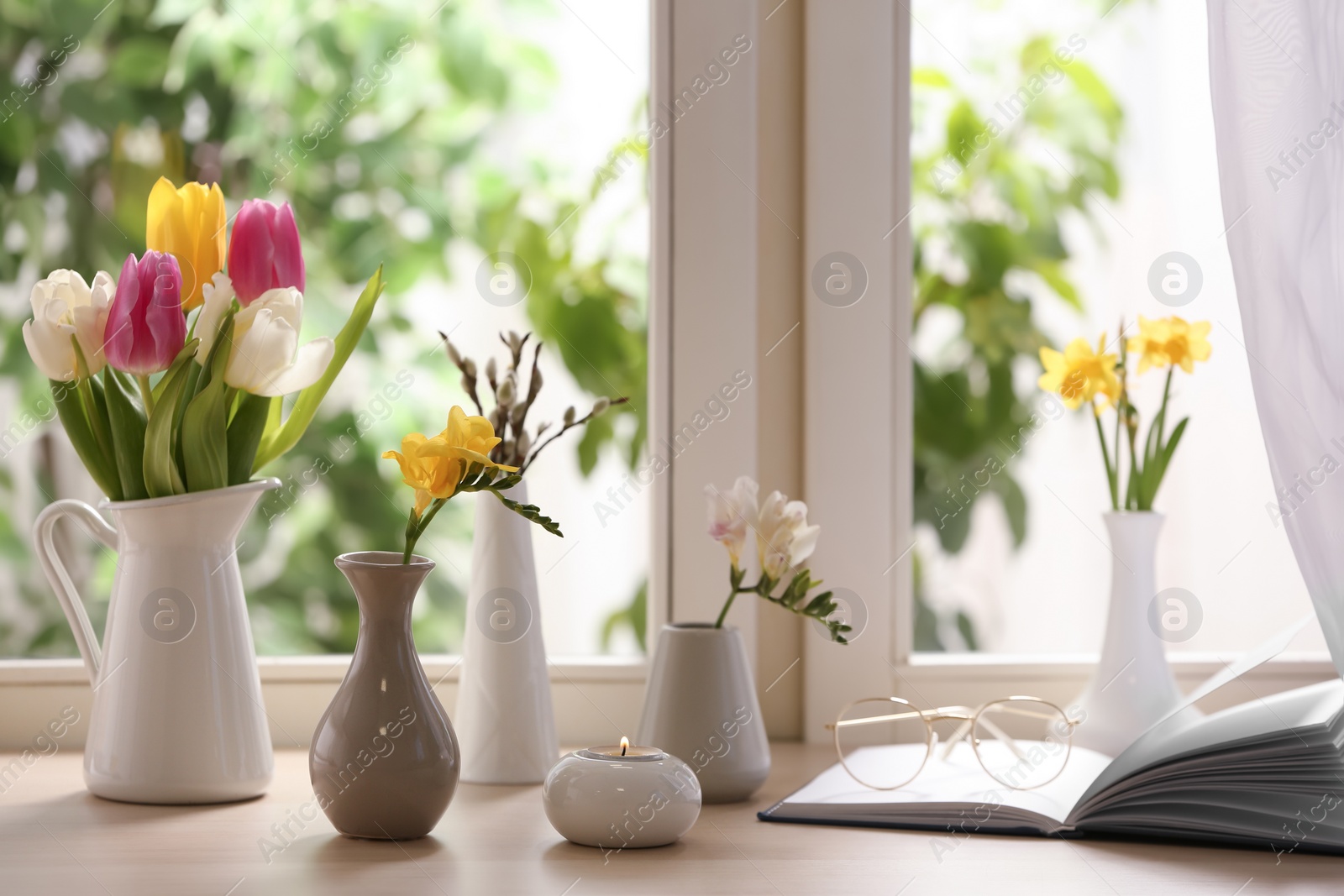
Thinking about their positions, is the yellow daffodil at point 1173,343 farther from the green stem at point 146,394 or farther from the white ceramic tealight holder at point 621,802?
the green stem at point 146,394

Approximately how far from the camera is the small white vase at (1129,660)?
3.39 ft

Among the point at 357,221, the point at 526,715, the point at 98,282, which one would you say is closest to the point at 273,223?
the point at 98,282

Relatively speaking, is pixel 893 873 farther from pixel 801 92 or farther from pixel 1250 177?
pixel 801 92

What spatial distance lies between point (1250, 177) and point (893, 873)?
0.58 m

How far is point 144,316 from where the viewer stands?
859 mm

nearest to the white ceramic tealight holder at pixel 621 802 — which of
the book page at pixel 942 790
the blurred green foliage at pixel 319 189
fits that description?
the book page at pixel 942 790

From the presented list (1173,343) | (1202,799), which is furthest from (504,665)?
(1173,343)

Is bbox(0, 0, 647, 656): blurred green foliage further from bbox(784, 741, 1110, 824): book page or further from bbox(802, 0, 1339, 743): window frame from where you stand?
bbox(784, 741, 1110, 824): book page

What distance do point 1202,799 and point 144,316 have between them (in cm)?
82

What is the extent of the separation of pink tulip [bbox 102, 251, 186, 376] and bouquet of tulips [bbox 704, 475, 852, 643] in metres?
0.43

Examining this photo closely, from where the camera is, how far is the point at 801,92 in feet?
3.87

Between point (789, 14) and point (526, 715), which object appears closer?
point (526, 715)

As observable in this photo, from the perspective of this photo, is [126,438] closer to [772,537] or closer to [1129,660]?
[772,537]

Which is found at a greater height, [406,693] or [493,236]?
[493,236]
